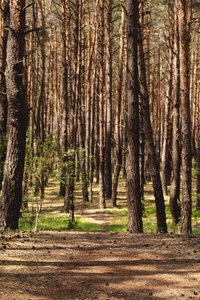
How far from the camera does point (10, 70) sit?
754 cm

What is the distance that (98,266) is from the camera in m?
5.22

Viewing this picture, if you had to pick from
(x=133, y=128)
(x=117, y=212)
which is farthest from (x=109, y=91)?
(x=133, y=128)

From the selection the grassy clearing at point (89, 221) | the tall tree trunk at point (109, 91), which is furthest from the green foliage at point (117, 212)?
the tall tree trunk at point (109, 91)

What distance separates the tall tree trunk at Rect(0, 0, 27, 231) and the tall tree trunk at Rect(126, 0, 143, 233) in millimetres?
2583

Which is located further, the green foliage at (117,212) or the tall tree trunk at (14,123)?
the green foliage at (117,212)

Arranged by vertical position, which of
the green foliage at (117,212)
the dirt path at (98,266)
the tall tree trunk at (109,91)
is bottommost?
the green foliage at (117,212)

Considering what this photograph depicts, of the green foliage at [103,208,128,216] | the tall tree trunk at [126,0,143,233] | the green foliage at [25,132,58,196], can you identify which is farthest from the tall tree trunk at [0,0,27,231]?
the green foliage at [103,208,128,216]

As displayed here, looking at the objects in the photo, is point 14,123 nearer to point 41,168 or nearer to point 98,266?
point 41,168

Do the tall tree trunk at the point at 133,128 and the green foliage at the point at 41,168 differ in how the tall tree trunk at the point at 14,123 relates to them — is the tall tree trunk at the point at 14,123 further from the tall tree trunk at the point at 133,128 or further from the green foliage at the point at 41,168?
the tall tree trunk at the point at 133,128

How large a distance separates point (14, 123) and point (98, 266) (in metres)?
3.83

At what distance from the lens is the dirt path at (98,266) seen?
13.7ft

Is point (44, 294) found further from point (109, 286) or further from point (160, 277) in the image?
point (160, 277)

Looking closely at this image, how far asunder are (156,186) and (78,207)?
717 centimetres

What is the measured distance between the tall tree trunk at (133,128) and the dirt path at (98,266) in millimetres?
1079
